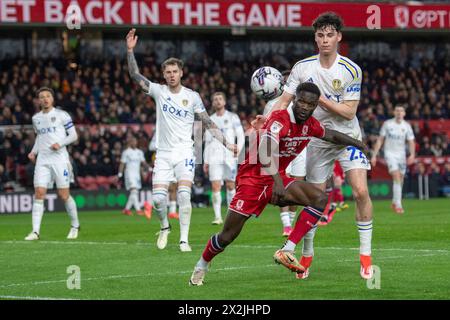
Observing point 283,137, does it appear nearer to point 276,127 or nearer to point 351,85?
point 276,127

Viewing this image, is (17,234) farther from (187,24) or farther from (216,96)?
(187,24)

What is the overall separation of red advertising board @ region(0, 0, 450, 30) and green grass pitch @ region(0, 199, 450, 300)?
14619mm

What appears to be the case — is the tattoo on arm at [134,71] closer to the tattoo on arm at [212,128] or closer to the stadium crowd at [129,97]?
the tattoo on arm at [212,128]

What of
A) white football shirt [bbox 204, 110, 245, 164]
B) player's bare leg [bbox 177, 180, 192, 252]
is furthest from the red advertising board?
player's bare leg [bbox 177, 180, 192, 252]

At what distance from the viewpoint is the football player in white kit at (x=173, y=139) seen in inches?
579

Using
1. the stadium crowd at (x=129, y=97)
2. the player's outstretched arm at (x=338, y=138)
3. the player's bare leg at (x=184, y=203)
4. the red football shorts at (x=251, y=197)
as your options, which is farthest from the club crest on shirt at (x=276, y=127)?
the stadium crowd at (x=129, y=97)

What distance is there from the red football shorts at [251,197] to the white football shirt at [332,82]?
1203 millimetres

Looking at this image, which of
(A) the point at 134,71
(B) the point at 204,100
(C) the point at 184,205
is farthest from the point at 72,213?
(B) the point at 204,100

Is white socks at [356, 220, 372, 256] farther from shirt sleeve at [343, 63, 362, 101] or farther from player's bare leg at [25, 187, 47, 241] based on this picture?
player's bare leg at [25, 187, 47, 241]

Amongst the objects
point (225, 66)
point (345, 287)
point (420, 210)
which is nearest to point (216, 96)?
point (420, 210)

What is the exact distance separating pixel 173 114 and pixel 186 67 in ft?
82.2

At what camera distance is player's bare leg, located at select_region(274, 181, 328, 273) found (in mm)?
9914

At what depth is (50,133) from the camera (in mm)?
18031

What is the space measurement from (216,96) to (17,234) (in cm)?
529
